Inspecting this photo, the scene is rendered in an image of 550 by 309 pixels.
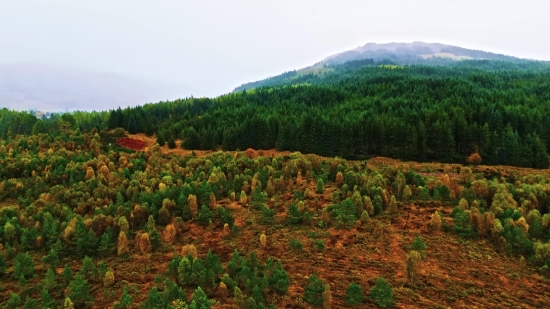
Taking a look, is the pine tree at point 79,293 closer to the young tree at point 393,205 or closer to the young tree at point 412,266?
the young tree at point 412,266

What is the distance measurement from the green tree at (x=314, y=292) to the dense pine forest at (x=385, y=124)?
45.0 metres

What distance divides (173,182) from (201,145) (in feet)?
109

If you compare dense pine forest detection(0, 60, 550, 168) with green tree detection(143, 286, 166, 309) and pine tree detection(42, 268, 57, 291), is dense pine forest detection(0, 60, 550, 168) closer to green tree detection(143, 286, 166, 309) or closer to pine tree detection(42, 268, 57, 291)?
green tree detection(143, 286, 166, 309)

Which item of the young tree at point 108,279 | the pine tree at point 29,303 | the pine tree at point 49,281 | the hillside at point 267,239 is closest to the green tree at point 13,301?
the hillside at point 267,239

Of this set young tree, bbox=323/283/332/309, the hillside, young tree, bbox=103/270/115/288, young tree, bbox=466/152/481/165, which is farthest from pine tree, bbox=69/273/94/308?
young tree, bbox=466/152/481/165

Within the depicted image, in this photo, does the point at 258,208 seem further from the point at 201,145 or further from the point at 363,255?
the point at 201,145

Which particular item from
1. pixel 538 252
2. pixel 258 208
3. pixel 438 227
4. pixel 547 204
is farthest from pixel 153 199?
pixel 547 204

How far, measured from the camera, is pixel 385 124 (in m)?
62.4

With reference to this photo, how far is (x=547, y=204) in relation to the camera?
29391 mm

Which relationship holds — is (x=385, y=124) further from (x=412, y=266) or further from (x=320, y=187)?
(x=412, y=266)

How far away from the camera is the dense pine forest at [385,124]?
57.0 meters

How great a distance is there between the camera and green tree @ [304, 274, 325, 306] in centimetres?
1795

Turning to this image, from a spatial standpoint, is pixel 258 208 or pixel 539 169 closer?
pixel 258 208

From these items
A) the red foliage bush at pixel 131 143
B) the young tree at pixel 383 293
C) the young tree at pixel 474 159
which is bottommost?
the young tree at pixel 474 159
